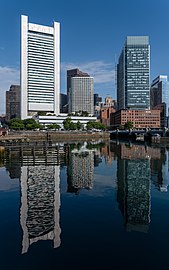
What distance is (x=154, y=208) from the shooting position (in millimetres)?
19938

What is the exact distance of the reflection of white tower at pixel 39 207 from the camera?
1470cm

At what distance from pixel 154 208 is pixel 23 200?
36.5ft

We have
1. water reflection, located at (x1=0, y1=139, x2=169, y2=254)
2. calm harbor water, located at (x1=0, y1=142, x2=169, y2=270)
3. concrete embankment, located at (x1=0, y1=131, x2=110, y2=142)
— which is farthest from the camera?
concrete embankment, located at (x1=0, y1=131, x2=110, y2=142)

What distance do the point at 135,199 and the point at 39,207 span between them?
8.67 m

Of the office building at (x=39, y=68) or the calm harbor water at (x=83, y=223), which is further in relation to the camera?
the office building at (x=39, y=68)

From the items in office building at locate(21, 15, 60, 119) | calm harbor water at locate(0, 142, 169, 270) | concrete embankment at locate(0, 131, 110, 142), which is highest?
office building at locate(21, 15, 60, 119)

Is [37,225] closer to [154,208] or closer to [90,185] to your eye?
[154,208]

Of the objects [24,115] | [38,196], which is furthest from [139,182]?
[24,115]

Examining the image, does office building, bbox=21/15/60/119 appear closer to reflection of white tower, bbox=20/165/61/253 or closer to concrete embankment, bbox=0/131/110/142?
concrete embankment, bbox=0/131/110/142

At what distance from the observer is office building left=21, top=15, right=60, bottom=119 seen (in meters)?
181

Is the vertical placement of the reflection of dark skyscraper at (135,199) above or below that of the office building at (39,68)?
below

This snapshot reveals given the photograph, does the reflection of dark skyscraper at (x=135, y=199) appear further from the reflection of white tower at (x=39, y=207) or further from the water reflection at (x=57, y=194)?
the reflection of white tower at (x=39, y=207)

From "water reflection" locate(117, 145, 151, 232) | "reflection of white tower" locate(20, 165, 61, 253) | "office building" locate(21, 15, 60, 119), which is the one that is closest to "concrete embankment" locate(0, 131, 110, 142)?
"office building" locate(21, 15, 60, 119)

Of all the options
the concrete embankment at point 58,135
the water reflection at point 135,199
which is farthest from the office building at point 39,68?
the water reflection at point 135,199
